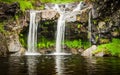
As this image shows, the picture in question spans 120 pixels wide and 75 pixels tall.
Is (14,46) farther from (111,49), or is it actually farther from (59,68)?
(59,68)

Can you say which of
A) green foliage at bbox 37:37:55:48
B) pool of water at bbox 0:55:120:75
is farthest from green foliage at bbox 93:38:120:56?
pool of water at bbox 0:55:120:75

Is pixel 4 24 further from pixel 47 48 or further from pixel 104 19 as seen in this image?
pixel 104 19

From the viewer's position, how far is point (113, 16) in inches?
2377

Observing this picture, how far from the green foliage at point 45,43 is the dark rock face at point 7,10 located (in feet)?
26.9

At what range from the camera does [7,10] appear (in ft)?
207

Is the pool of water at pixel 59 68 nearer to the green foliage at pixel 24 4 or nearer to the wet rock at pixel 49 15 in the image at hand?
the wet rock at pixel 49 15

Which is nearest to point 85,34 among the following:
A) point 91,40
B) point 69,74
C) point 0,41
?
point 91,40

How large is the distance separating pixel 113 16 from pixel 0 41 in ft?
71.7

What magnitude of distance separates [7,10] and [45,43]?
1073 cm

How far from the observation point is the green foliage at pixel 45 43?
6638cm

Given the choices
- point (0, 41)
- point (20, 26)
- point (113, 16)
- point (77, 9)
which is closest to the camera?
point (0, 41)

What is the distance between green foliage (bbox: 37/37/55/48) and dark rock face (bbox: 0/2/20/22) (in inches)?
323

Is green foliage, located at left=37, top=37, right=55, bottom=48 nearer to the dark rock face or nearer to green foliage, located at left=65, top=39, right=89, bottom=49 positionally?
green foliage, located at left=65, top=39, right=89, bottom=49

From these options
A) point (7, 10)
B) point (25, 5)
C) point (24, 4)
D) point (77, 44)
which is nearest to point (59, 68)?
point (7, 10)
